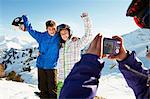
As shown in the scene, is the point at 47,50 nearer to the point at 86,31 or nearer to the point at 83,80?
the point at 86,31

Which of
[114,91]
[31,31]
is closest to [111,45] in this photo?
[31,31]

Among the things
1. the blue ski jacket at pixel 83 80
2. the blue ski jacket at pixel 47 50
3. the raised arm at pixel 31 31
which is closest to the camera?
the blue ski jacket at pixel 83 80

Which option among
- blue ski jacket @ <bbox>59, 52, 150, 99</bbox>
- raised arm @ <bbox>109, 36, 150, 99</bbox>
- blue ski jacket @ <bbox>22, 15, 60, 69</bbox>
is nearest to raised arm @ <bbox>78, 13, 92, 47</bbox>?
blue ski jacket @ <bbox>22, 15, 60, 69</bbox>

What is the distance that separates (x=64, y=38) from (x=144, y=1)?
456cm

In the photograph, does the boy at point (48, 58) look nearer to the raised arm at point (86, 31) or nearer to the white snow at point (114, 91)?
the raised arm at point (86, 31)

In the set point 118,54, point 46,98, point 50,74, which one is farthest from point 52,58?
point 118,54

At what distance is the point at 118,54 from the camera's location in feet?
4.55

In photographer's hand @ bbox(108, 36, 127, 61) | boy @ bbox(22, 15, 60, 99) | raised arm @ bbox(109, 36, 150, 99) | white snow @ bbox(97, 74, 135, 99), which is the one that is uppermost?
photographer's hand @ bbox(108, 36, 127, 61)

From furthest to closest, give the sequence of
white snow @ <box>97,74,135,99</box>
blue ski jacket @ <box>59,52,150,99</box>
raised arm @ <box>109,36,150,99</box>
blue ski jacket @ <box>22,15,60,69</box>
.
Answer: white snow @ <box>97,74,135,99</box> < blue ski jacket @ <box>22,15,60,69</box> < raised arm @ <box>109,36,150,99</box> < blue ski jacket @ <box>59,52,150,99</box>

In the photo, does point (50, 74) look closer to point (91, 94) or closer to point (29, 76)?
point (91, 94)

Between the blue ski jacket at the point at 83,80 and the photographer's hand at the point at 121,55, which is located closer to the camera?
the blue ski jacket at the point at 83,80

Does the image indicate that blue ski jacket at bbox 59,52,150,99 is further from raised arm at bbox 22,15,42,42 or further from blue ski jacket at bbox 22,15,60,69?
raised arm at bbox 22,15,42,42

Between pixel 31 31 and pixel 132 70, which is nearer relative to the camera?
pixel 132 70

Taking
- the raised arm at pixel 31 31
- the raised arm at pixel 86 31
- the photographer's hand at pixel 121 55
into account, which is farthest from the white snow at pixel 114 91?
the raised arm at pixel 31 31
